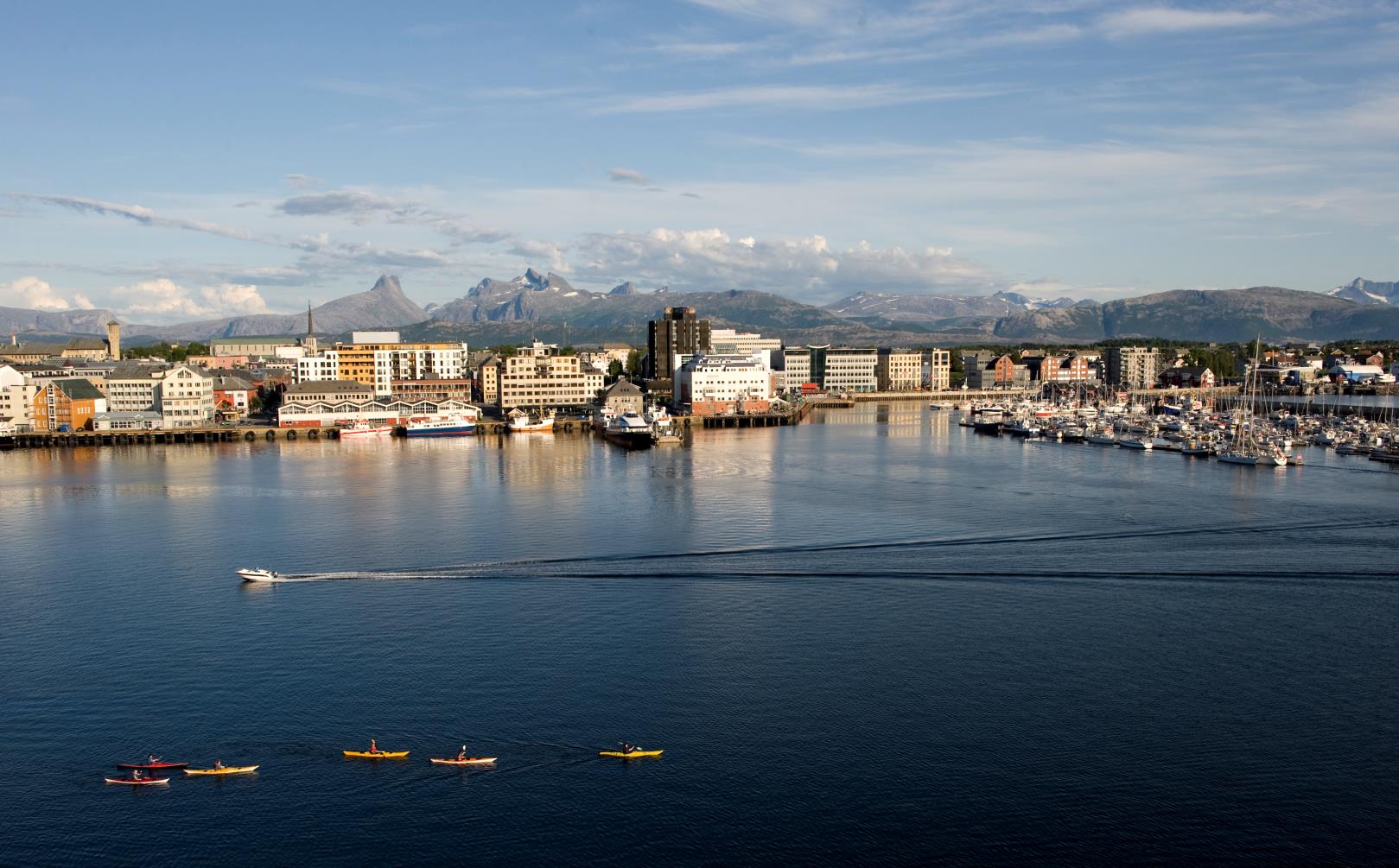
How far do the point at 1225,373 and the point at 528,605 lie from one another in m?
46.1

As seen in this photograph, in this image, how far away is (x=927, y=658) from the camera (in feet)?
23.6

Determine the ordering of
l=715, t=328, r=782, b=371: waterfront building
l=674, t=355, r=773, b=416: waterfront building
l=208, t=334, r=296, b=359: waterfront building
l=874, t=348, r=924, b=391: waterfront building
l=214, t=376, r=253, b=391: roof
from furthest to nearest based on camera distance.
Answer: l=208, t=334, r=296, b=359: waterfront building → l=874, t=348, r=924, b=391: waterfront building → l=715, t=328, r=782, b=371: waterfront building → l=674, t=355, r=773, b=416: waterfront building → l=214, t=376, r=253, b=391: roof

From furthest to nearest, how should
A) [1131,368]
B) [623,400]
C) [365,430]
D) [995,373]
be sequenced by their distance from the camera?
[1131,368], [995,373], [623,400], [365,430]

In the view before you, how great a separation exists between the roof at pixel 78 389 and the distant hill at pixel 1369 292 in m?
190

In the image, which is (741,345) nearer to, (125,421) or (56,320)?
(125,421)

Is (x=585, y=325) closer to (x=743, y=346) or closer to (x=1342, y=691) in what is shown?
(x=743, y=346)

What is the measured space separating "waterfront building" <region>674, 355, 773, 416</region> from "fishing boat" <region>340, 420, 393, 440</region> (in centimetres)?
895

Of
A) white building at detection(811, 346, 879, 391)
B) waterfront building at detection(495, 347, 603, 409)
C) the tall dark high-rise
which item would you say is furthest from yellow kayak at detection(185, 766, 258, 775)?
white building at detection(811, 346, 879, 391)

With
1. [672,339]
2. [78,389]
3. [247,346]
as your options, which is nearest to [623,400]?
[672,339]

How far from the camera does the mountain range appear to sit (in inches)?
4469

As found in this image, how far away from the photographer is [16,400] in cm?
2416

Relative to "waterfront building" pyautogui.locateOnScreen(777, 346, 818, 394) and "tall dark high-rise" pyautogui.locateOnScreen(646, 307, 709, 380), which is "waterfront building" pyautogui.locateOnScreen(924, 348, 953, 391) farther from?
"tall dark high-rise" pyautogui.locateOnScreen(646, 307, 709, 380)

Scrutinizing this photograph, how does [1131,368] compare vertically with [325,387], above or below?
above

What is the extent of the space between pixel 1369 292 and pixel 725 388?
193 meters
